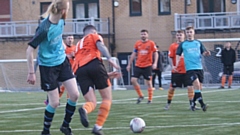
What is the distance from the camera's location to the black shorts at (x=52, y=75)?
905 centimetres

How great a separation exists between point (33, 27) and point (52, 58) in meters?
33.3

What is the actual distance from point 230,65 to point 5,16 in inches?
822

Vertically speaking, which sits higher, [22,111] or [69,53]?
[69,53]

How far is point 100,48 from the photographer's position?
958 cm

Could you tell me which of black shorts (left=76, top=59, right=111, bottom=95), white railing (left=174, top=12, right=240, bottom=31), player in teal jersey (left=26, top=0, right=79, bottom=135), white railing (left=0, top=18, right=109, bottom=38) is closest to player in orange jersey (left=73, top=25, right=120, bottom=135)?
black shorts (left=76, top=59, right=111, bottom=95)

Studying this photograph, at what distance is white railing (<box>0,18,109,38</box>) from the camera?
4075 cm

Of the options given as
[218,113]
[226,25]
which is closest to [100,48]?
[218,113]

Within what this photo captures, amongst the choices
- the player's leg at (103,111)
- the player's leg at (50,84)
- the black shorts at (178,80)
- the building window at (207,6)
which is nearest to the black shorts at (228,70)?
the black shorts at (178,80)

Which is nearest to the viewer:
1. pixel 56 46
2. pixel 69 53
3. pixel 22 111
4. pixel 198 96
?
pixel 56 46

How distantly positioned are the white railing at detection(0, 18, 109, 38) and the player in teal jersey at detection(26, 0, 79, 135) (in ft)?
103

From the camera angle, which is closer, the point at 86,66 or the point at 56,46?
the point at 56,46

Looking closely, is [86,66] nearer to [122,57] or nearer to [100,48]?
[100,48]

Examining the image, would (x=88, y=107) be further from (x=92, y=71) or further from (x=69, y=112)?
(x=92, y=71)

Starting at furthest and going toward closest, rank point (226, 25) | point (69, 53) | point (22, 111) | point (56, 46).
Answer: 1. point (226, 25)
2. point (69, 53)
3. point (22, 111)
4. point (56, 46)
